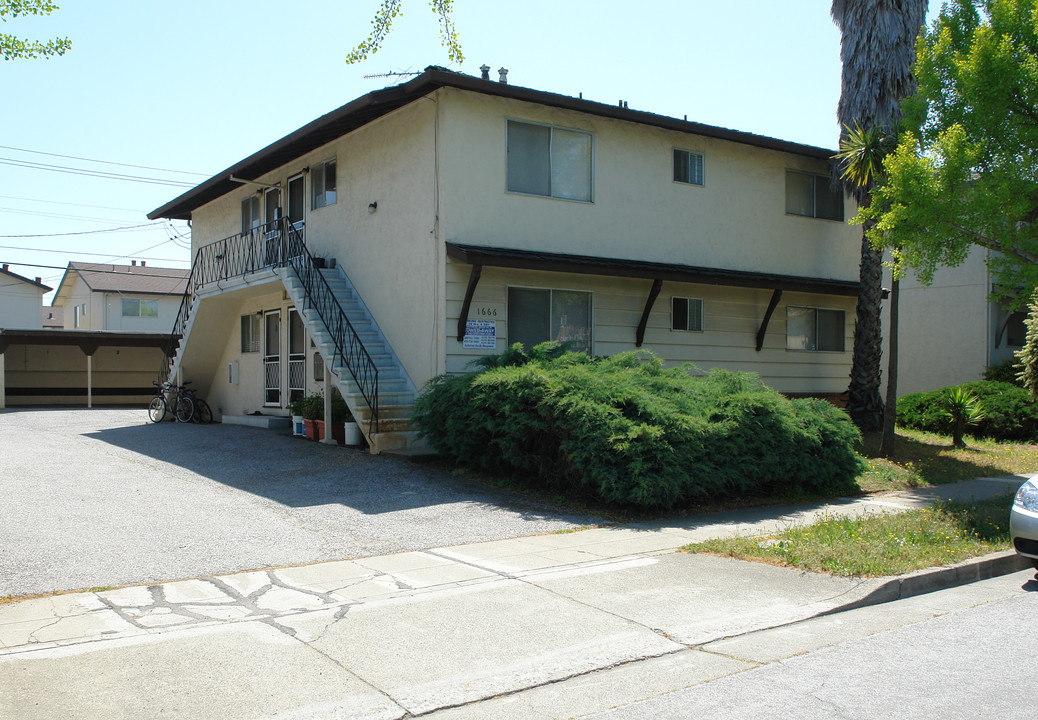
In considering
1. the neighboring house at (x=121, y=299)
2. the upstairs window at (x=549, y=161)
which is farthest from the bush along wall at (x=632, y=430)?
the neighboring house at (x=121, y=299)

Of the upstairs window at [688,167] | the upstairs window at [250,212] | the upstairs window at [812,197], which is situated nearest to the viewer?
the upstairs window at [688,167]

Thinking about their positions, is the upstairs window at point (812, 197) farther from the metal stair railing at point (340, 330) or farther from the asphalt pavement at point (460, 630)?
the asphalt pavement at point (460, 630)

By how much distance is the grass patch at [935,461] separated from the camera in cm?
1274

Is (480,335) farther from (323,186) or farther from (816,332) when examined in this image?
(816,332)

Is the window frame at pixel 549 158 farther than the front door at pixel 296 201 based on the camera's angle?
No

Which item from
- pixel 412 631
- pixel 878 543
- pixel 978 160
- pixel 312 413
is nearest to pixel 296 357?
pixel 312 413

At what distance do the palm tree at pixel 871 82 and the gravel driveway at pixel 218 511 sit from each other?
30.4 feet

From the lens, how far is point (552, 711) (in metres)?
4.60

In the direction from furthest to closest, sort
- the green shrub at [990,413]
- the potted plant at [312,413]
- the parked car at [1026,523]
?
the green shrub at [990,413]
the potted plant at [312,413]
the parked car at [1026,523]

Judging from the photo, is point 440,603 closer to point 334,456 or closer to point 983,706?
point 983,706

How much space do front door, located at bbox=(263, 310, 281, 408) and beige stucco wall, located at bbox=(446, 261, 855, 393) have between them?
7391 millimetres

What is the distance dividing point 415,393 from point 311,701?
10180 mm

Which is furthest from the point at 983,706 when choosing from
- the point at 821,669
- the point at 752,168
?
the point at 752,168

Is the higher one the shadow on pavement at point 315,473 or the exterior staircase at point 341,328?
the exterior staircase at point 341,328
